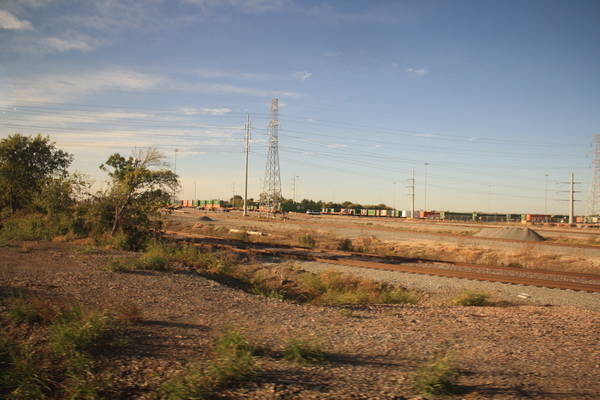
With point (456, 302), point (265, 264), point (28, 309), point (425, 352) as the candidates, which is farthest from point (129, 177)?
point (425, 352)

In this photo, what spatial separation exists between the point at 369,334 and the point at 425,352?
1.15 meters

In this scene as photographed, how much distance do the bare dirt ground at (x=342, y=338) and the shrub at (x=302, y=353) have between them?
14 cm

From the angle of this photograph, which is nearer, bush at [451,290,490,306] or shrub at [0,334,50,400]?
shrub at [0,334,50,400]

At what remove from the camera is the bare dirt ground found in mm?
4941

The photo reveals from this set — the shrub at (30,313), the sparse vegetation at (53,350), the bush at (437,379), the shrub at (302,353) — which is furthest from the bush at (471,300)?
the shrub at (30,313)

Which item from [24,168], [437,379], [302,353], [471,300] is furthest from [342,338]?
[24,168]

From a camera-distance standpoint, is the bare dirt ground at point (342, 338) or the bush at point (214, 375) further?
the bare dirt ground at point (342, 338)

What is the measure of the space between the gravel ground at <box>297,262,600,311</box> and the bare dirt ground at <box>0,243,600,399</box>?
2093mm

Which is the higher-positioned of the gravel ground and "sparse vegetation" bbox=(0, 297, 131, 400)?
"sparse vegetation" bbox=(0, 297, 131, 400)

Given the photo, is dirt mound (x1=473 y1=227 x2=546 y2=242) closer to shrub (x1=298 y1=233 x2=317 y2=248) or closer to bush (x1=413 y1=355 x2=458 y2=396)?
shrub (x1=298 y1=233 x2=317 y2=248)

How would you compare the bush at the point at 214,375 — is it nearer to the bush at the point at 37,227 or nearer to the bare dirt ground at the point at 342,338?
the bare dirt ground at the point at 342,338

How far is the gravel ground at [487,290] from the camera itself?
1229 centimetres

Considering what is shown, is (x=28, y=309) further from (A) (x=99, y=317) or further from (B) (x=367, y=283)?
(B) (x=367, y=283)

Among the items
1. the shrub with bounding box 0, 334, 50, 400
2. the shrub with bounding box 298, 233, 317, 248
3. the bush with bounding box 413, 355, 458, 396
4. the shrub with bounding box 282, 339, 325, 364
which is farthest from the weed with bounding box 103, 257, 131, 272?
the shrub with bounding box 298, 233, 317, 248
